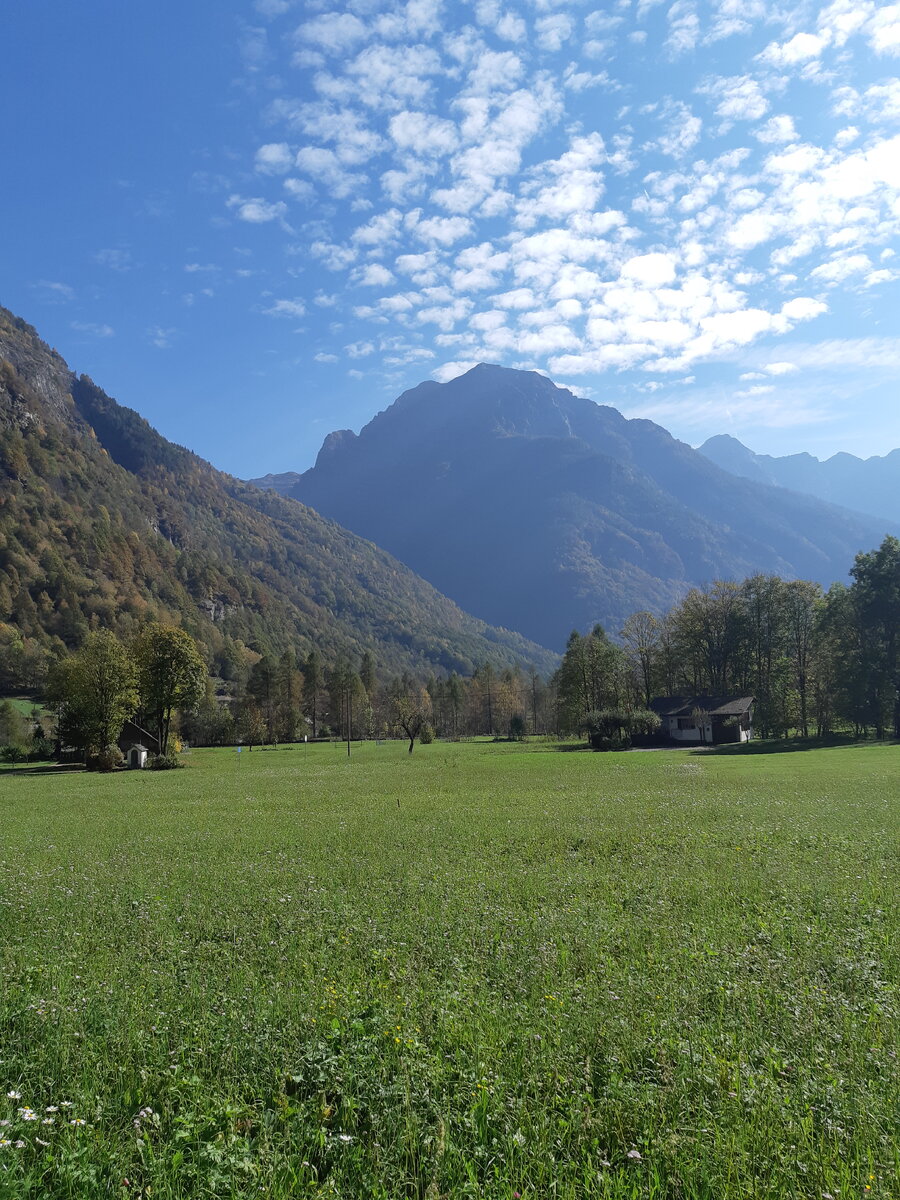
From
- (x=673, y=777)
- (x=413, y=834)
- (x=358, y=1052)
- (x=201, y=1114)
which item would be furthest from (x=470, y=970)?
(x=673, y=777)

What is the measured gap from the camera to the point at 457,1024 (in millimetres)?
7066

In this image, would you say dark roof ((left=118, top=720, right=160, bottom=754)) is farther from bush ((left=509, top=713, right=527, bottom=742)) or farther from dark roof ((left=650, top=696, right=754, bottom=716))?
dark roof ((left=650, top=696, right=754, bottom=716))

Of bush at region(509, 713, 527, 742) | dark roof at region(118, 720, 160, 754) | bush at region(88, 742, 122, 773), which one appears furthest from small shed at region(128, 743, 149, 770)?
bush at region(509, 713, 527, 742)

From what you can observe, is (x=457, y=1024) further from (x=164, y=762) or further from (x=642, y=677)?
(x=642, y=677)

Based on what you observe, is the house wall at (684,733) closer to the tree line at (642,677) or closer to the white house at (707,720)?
the white house at (707,720)

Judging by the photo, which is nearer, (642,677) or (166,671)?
(166,671)

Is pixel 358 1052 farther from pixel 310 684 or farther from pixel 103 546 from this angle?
pixel 103 546

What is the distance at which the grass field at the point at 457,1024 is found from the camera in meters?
5.05

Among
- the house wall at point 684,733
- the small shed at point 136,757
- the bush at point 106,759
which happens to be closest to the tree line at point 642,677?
the bush at point 106,759

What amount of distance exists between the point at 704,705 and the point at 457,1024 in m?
90.6

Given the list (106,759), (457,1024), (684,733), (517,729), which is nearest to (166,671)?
(106,759)

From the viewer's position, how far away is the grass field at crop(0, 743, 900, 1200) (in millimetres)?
5047

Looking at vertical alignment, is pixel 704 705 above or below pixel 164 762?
above

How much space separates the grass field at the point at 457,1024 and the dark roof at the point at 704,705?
7605cm
